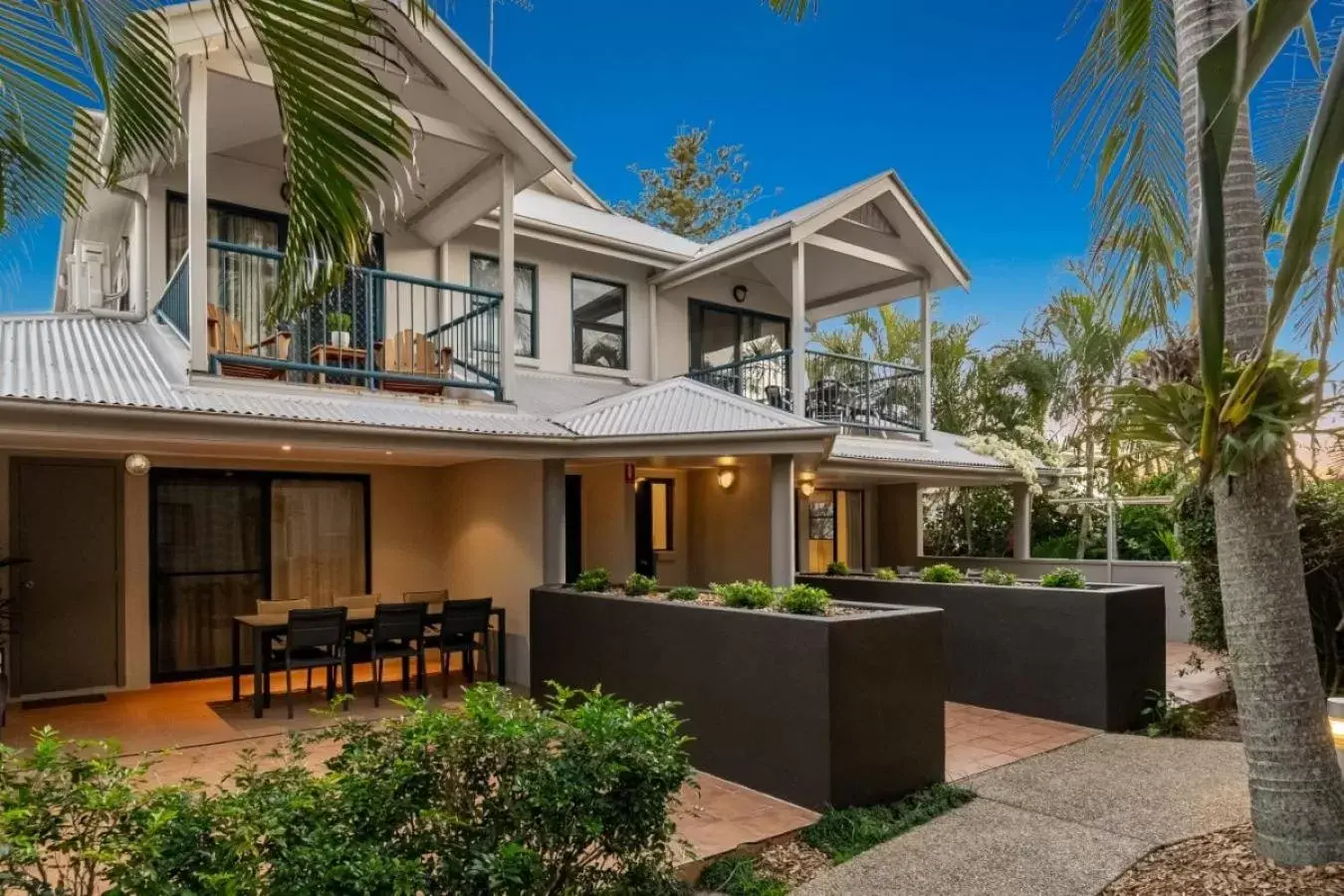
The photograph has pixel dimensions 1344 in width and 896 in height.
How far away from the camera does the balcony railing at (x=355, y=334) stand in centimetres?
827

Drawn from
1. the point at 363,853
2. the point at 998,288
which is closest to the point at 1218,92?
the point at 363,853

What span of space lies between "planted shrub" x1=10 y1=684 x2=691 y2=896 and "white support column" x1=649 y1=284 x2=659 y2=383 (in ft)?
30.7

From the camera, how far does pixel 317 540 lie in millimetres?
10617

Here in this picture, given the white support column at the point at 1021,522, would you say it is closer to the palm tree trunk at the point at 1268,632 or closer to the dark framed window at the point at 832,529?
the dark framed window at the point at 832,529

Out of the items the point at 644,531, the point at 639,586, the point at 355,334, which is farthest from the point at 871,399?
the point at 355,334

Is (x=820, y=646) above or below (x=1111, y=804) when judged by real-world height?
above

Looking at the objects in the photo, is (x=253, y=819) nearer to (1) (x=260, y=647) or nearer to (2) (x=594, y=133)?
(1) (x=260, y=647)

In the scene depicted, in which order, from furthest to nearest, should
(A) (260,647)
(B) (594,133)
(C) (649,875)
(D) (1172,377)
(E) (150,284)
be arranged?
1. (B) (594,133)
2. (E) (150,284)
3. (A) (260,647)
4. (D) (1172,377)
5. (C) (649,875)

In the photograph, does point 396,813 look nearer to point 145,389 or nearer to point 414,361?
point 145,389

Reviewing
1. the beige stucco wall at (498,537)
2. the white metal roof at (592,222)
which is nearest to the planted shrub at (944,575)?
the beige stucco wall at (498,537)

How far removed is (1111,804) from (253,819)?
5.08m

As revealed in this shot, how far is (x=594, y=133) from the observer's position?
40.4m

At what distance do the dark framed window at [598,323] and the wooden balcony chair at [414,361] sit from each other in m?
3.14

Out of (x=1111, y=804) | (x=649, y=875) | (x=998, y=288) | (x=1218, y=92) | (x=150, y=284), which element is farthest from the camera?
(x=998, y=288)
